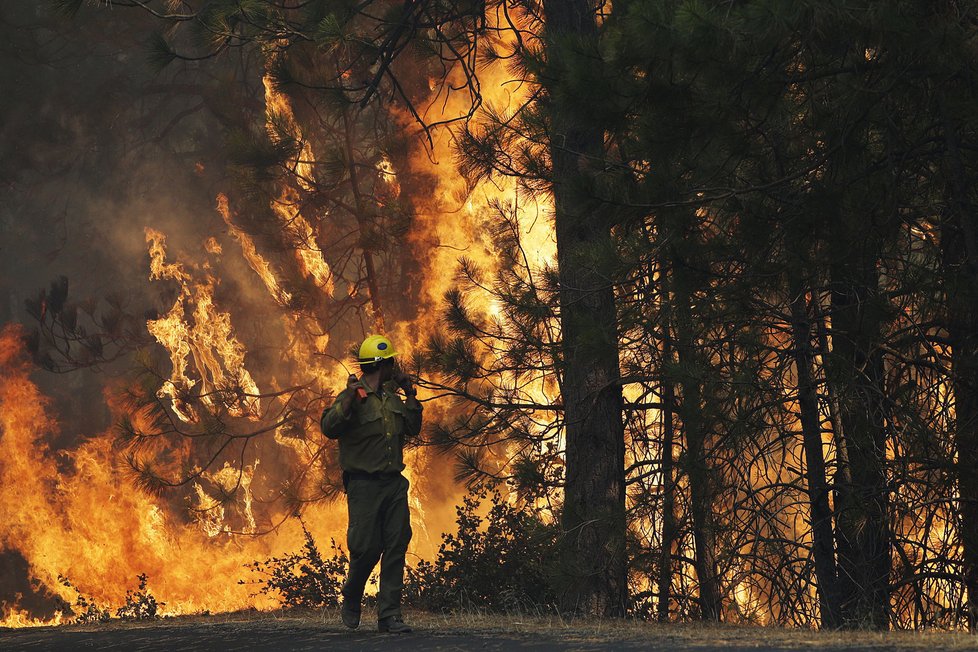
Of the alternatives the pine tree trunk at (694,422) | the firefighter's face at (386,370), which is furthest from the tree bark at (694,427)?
the firefighter's face at (386,370)

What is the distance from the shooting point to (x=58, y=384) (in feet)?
78.0

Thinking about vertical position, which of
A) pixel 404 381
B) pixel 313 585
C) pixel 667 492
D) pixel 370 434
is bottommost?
pixel 313 585

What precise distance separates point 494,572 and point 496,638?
4707 mm

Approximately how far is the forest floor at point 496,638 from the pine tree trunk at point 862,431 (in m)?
1.26

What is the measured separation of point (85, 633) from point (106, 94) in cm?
1818

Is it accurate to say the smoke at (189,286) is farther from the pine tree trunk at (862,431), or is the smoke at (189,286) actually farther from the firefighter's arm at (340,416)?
the pine tree trunk at (862,431)

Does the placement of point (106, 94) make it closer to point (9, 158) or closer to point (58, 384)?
point (9, 158)

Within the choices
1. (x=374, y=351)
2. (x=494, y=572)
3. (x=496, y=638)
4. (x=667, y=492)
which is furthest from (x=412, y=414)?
(x=494, y=572)

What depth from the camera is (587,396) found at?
32.9 feet

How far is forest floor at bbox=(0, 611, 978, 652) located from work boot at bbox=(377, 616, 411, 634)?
0.23 feet

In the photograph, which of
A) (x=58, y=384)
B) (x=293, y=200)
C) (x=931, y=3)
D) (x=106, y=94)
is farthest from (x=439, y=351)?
(x=106, y=94)

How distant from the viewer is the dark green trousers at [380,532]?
23.6 feet

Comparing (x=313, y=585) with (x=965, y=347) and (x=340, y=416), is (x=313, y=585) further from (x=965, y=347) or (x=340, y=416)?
(x=965, y=347)

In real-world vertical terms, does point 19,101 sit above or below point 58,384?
above
